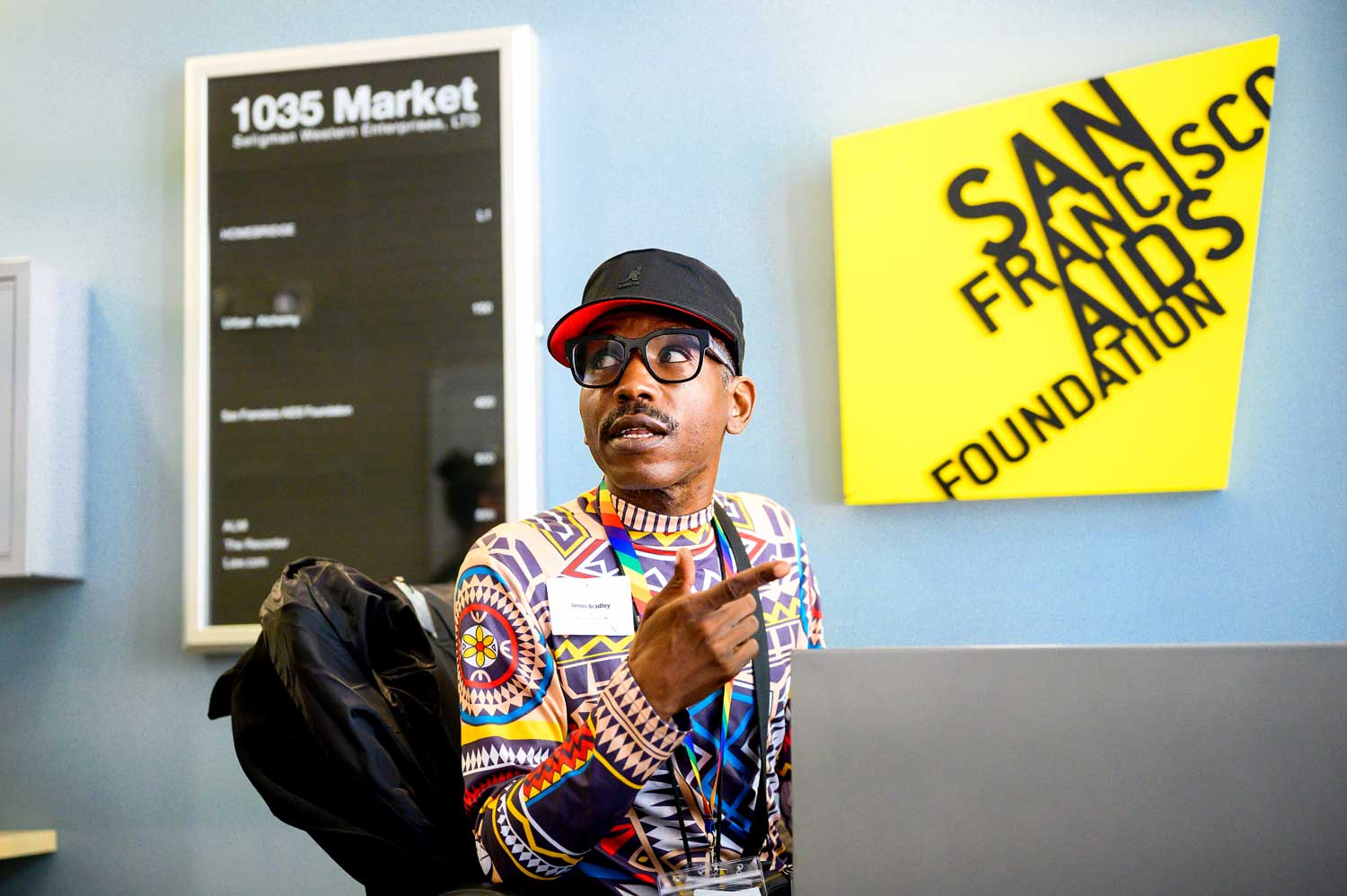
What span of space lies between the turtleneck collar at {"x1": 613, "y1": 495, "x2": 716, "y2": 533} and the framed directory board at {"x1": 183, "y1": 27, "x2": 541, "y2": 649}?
0.86 metres

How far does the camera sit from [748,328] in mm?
2475

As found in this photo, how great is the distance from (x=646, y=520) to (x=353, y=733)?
0.43 m

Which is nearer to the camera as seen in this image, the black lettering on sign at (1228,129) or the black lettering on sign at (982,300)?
the black lettering on sign at (1228,129)

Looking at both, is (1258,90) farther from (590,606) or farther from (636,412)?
(590,606)

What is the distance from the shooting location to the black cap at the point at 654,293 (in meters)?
1.53

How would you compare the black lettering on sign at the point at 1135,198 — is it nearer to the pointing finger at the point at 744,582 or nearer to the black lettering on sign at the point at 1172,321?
the black lettering on sign at the point at 1172,321

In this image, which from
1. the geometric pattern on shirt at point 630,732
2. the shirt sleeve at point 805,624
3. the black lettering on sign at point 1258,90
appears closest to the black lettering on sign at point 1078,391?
the black lettering on sign at point 1258,90

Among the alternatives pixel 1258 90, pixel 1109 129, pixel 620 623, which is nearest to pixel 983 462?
pixel 1109 129

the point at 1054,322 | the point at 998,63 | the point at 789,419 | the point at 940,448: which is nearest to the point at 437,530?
the point at 789,419

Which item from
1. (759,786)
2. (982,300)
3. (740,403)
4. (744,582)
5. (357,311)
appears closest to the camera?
(744,582)

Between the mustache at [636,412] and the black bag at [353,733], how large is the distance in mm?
408

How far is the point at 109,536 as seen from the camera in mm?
2672

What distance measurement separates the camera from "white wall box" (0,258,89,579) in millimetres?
2553

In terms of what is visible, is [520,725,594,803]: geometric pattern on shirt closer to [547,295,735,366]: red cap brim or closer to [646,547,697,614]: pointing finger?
[646,547,697,614]: pointing finger
